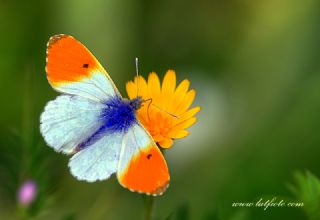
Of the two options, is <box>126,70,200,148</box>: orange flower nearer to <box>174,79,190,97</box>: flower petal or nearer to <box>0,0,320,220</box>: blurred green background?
<box>174,79,190,97</box>: flower petal

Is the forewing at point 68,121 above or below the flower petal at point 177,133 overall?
below

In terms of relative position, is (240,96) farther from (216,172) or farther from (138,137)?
(138,137)

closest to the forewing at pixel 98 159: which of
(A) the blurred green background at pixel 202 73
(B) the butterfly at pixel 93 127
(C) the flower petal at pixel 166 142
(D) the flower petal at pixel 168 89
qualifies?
(B) the butterfly at pixel 93 127

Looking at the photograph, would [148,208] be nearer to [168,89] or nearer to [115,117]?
[115,117]

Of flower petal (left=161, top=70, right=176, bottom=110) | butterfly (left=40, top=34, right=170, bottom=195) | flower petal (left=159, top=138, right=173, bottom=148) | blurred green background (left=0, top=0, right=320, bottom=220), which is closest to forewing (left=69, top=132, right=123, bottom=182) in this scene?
butterfly (left=40, top=34, right=170, bottom=195)

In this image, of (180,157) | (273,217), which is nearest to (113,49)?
(180,157)

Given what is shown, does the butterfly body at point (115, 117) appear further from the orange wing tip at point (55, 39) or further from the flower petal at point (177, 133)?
the orange wing tip at point (55, 39)

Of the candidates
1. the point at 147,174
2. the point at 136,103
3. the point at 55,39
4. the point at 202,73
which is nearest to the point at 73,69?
the point at 55,39
